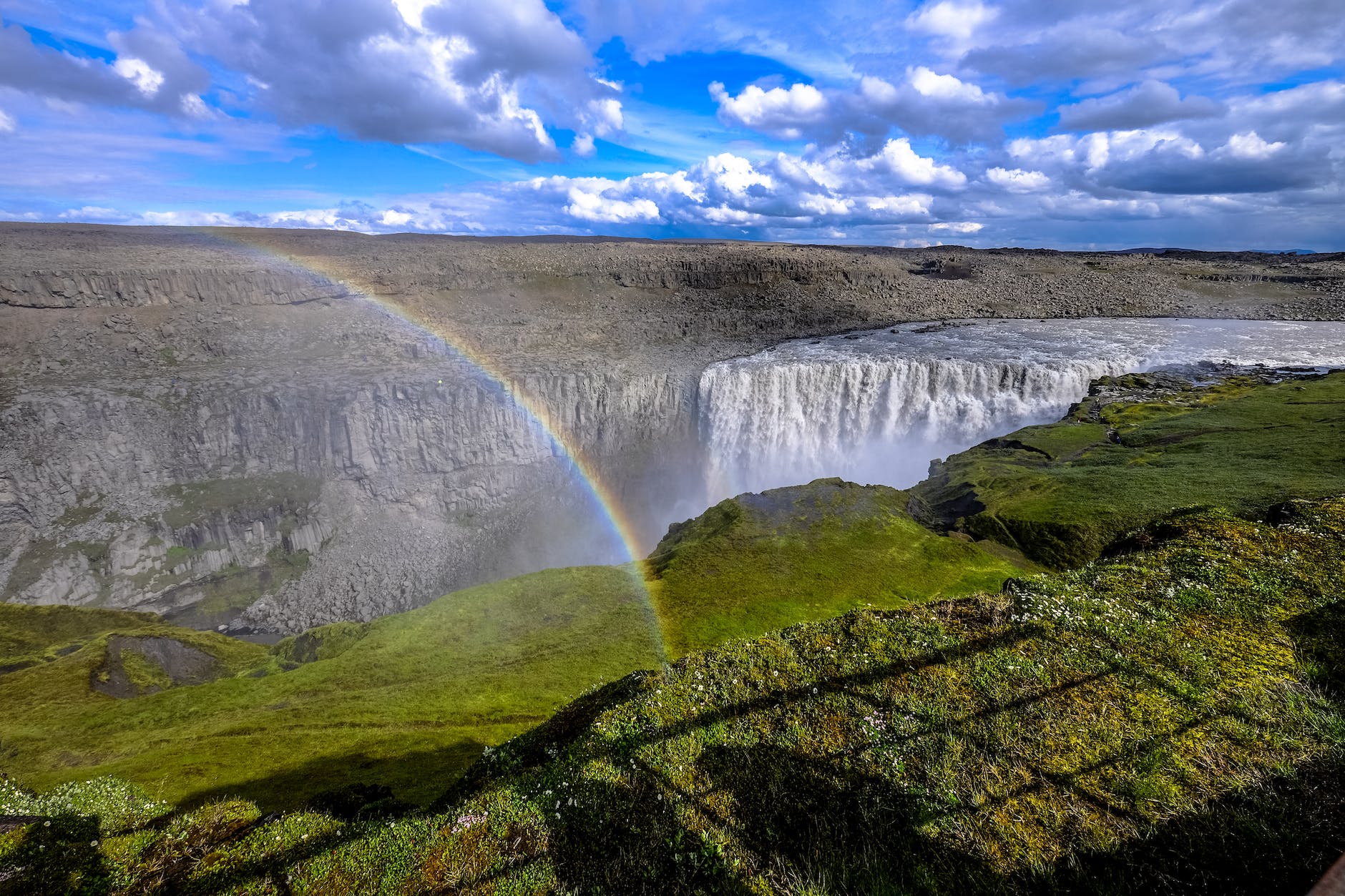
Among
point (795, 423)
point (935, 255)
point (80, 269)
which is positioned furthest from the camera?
point (935, 255)

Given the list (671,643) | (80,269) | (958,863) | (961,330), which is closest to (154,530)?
(80,269)

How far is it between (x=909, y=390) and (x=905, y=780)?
48.3 metres

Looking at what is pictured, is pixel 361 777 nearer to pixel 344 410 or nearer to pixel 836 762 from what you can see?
pixel 836 762

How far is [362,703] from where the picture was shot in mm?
17250

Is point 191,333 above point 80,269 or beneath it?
beneath

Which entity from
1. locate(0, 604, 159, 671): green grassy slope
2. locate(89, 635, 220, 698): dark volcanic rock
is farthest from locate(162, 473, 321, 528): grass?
locate(89, 635, 220, 698): dark volcanic rock

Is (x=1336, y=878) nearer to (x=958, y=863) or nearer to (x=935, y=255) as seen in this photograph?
(x=958, y=863)

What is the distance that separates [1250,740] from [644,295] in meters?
89.9

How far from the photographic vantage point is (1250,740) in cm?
647

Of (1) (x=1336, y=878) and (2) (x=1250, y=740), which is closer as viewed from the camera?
(1) (x=1336, y=878)

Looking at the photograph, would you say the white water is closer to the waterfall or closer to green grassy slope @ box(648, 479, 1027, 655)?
the waterfall

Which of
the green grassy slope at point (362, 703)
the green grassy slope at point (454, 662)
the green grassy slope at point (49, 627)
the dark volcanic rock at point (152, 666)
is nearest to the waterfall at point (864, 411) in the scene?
the green grassy slope at point (454, 662)

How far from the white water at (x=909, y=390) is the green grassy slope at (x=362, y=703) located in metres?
32.9

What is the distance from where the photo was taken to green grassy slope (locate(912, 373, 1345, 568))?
20.3 meters
